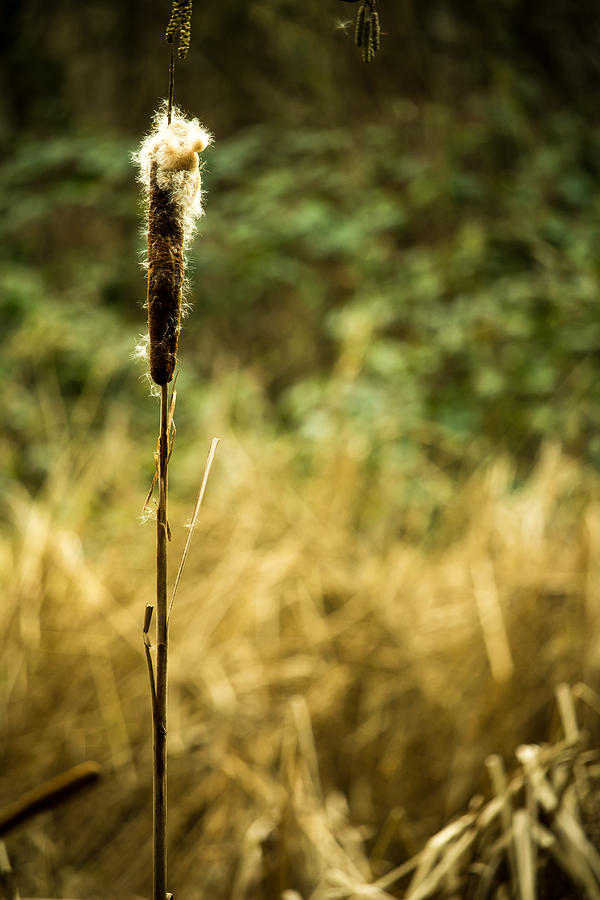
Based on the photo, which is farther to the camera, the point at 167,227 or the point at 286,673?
the point at 286,673

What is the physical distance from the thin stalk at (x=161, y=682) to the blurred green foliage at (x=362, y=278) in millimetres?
1289

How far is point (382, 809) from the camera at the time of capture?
854 millimetres

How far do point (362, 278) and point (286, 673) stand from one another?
4.42ft

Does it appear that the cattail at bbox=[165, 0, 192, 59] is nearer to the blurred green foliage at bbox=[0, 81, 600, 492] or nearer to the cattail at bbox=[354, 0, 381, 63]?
the cattail at bbox=[354, 0, 381, 63]

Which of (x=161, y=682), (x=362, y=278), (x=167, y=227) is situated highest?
(x=362, y=278)

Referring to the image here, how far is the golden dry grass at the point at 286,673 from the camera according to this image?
79 cm

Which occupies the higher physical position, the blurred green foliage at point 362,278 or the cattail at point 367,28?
the blurred green foliage at point 362,278

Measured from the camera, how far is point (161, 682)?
0.24 metres

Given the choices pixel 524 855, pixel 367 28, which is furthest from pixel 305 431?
pixel 367 28

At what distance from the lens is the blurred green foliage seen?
1.68 metres

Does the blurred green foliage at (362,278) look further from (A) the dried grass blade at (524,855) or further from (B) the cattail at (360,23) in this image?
(B) the cattail at (360,23)

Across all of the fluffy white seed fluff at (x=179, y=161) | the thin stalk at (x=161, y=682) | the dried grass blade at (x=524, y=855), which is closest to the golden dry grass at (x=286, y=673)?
the dried grass blade at (x=524, y=855)

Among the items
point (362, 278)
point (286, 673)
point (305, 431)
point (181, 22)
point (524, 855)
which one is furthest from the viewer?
point (362, 278)

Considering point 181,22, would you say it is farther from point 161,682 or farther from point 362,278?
point 362,278
